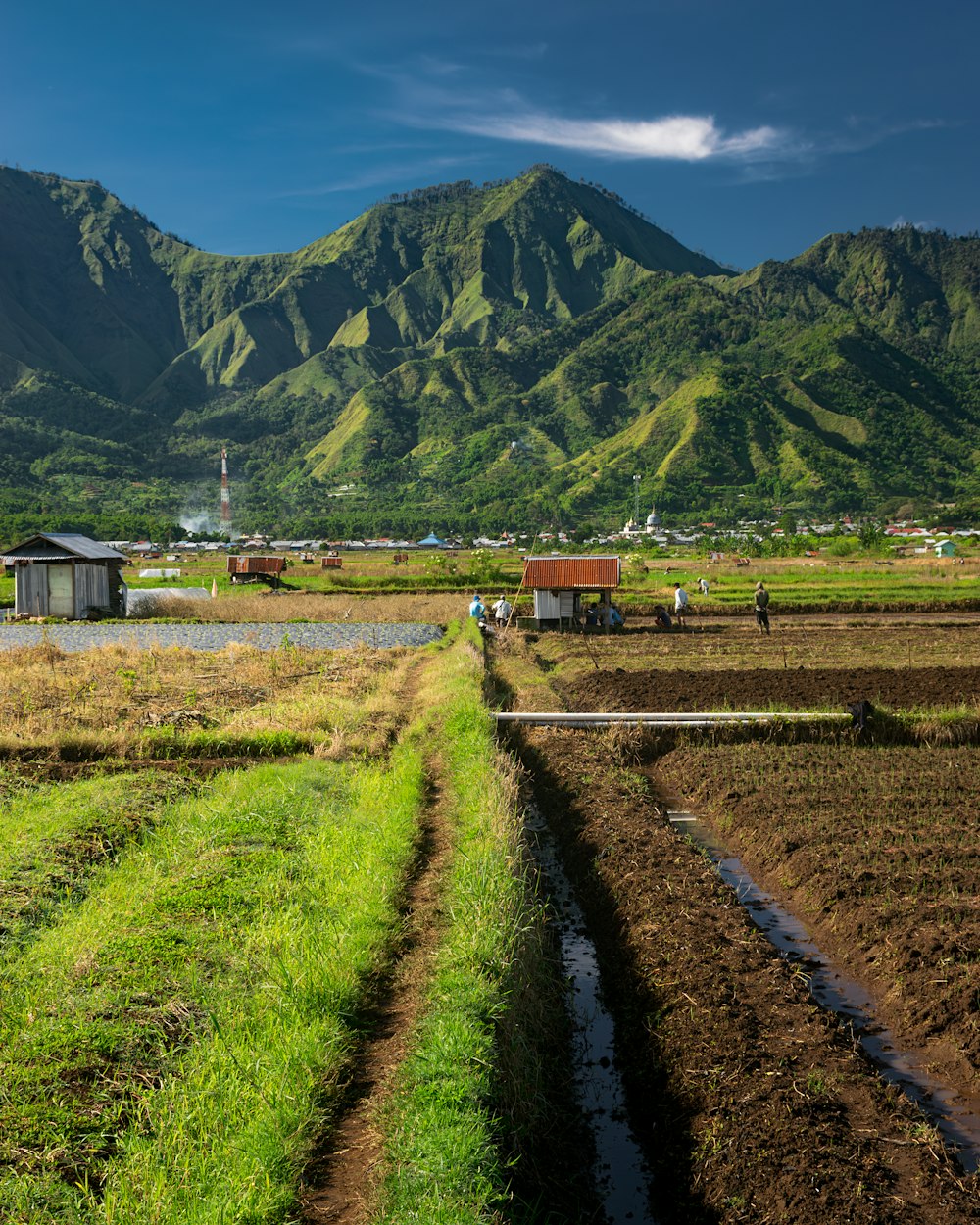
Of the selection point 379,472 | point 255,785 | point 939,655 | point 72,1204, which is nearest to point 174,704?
point 255,785

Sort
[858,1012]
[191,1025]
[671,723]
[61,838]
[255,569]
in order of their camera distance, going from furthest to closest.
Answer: [255,569], [671,723], [61,838], [858,1012], [191,1025]

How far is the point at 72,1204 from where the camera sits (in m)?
4.52

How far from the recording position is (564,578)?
3102cm

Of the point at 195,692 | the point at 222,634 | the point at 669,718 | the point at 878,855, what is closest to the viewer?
the point at 878,855

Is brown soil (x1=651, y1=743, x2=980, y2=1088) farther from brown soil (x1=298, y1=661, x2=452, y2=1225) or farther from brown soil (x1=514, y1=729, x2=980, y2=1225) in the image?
brown soil (x1=298, y1=661, x2=452, y2=1225)

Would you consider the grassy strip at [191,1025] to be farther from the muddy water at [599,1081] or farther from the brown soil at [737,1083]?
the brown soil at [737,1083]

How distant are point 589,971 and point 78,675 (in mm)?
14260

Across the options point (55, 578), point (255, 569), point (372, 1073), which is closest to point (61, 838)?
point (372, 1073)

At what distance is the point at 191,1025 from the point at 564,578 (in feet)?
83.5

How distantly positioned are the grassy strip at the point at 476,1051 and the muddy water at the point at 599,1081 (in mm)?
341

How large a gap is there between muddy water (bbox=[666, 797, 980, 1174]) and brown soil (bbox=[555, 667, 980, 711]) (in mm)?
6994

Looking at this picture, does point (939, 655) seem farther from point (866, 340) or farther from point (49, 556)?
point (866, 340)

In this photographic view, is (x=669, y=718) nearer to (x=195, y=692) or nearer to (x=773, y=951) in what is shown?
(x=195, y=692)

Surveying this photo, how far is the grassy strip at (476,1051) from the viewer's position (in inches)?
179
